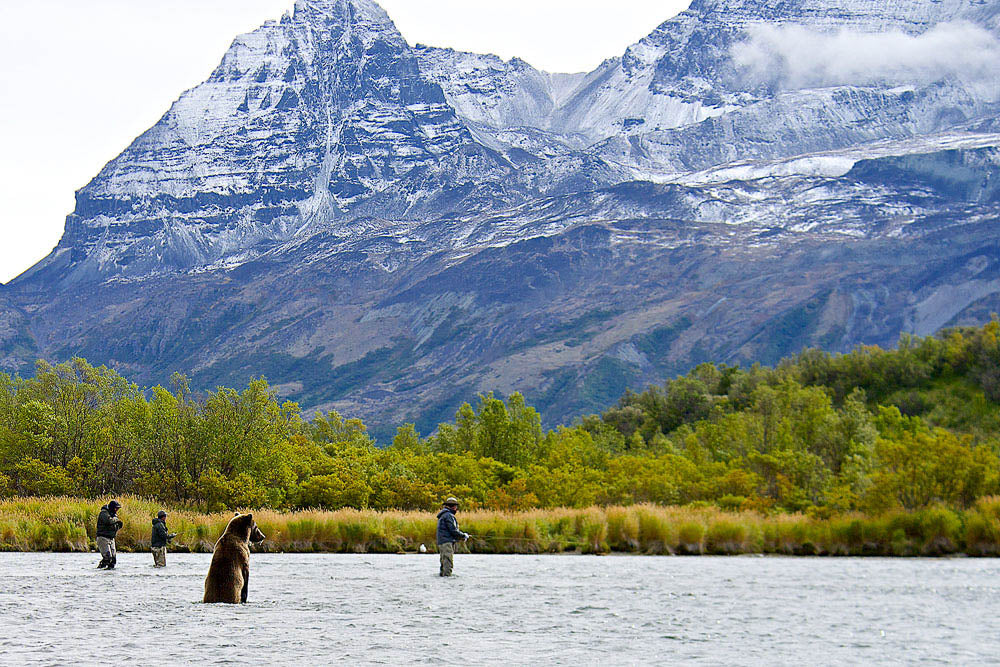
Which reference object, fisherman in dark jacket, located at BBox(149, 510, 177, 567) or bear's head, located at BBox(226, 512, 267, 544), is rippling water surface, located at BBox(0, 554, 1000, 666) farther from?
bear's head, located at BBox(226, 512, 267, 544)

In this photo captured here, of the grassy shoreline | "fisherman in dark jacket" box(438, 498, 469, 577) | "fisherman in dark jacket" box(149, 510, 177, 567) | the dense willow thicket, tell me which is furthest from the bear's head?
the dense willow thicket

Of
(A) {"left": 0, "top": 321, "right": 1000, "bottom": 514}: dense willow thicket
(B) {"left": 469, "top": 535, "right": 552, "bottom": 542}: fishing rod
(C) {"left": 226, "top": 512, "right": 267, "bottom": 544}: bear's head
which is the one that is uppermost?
(A) {"left": 0, "top": 321, "right": 1000, "bottom": 514}: dense willow thicket

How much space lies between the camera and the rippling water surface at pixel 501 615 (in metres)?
24.7

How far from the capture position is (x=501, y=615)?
3103 centimetres

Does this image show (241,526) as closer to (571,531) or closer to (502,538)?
(502,538)

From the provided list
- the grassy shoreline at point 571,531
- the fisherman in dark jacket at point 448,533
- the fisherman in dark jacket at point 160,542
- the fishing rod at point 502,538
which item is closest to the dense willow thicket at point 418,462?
the grassy shoreline at point 571,531

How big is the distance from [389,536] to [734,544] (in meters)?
16.1

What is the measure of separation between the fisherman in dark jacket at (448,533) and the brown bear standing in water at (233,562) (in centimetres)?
866

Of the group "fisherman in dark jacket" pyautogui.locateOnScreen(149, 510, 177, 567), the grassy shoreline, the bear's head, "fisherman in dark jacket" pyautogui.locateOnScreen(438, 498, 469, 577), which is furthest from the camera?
the grassy shoreline

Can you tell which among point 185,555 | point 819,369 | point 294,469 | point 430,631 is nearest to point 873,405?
point 819,369

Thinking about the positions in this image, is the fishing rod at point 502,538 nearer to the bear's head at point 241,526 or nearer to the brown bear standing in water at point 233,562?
the brown bear standing in water at point 233,562

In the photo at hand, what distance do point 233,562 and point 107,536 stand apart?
14.0m

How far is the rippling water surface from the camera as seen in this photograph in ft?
81.0

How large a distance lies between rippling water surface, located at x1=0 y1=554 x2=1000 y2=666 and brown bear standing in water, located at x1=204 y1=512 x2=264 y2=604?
0.38 metres
